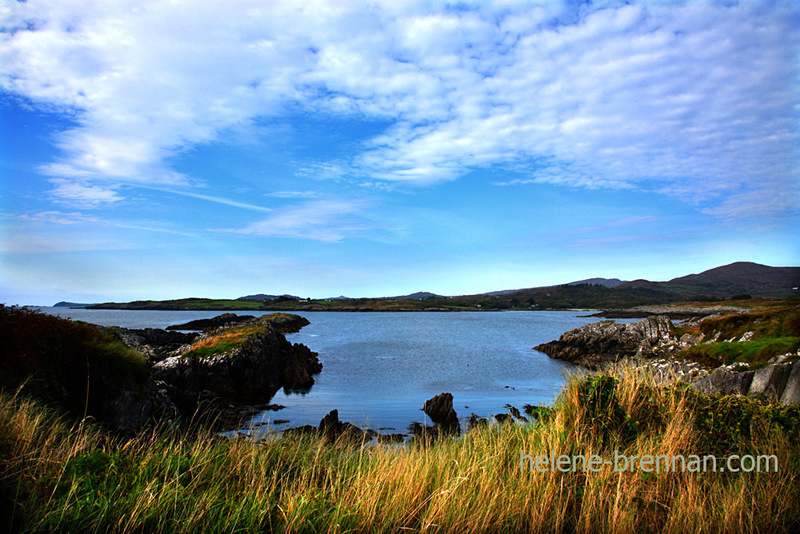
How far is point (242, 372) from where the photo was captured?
993 inches

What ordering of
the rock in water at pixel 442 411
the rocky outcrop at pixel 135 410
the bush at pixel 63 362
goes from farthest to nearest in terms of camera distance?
the rock in water at pixel 442 411 → the rocky outcrop at pixel 135 410 → the bush at pixel 63 362

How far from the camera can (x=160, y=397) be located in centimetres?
1219

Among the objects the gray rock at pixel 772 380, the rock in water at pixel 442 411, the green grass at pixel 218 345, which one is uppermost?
the gray rock at pixel 772 380

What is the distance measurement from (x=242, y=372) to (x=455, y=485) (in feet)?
74.0

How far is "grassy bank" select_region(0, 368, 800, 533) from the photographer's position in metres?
4.40

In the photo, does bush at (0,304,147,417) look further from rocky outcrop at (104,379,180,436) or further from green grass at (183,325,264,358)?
green grass at (183,325,264,358)

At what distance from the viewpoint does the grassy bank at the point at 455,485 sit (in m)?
4.40

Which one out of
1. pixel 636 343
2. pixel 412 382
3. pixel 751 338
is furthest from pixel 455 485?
pixel 636 343

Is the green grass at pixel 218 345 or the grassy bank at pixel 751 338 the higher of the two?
the grassy bank at pixel 751 338

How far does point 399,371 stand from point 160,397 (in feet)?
73.0

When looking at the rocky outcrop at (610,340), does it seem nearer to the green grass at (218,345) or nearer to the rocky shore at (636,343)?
the rocky shore at (636,343)

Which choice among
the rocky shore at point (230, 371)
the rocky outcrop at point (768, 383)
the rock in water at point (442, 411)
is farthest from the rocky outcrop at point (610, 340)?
the rocky outcrop at point (768, 383)

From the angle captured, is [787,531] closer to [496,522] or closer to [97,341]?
[496,522]

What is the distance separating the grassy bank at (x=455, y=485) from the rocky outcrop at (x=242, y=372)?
15.5m
